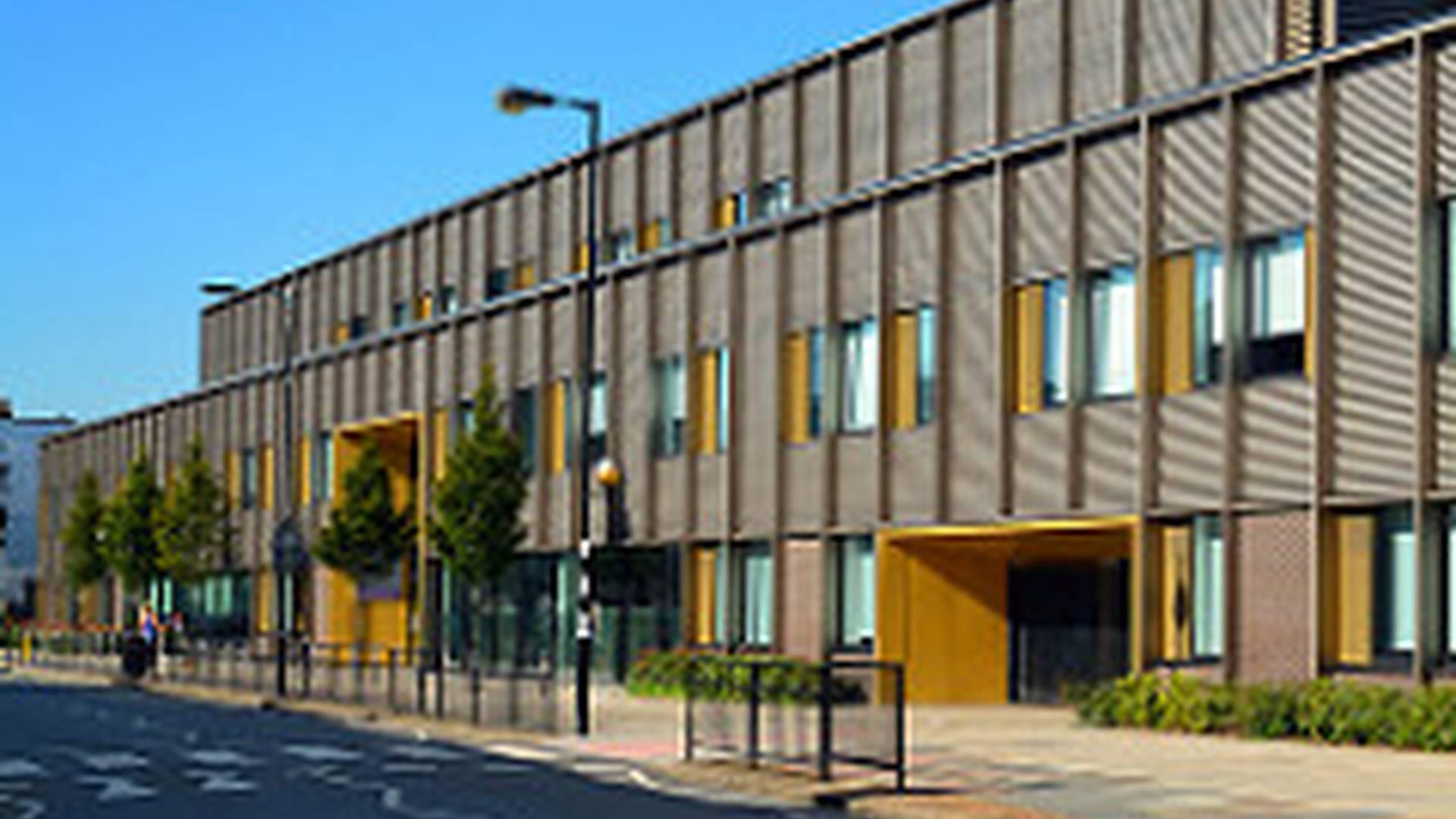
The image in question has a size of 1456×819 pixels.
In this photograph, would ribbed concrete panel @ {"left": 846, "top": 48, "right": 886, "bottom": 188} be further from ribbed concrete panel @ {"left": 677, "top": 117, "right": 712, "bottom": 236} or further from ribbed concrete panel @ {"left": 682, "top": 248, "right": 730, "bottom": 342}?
ribbed concrete panel @ {"left": 677, "top": 117, "right": 712, "bottom": 236}

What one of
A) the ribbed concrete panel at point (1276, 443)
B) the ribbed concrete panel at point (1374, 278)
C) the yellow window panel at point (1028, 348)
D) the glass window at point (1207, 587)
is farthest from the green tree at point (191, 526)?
the ribbed concrete panel at point (1374, 278)

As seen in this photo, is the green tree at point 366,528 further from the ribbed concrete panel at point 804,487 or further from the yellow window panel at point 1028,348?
the yellow window panel at point 1028,348

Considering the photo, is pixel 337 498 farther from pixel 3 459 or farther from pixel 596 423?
pixel 3 459

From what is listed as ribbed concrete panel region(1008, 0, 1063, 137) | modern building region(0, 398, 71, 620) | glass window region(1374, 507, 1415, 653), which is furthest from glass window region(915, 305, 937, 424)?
modern building region(0, 398, 71, 620)

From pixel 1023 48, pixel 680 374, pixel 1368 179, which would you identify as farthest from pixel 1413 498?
pixel 680 374

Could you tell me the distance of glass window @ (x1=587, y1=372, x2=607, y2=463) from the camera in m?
52.0

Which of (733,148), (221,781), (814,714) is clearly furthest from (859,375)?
(221,781)

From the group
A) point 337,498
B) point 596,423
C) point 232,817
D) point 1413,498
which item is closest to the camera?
point 232,817

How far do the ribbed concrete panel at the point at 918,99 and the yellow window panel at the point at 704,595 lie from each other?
847 centimetres

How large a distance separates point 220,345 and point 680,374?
1612 inches

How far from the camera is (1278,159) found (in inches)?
1299

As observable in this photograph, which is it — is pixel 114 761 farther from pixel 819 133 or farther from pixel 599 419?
pixel 599 419

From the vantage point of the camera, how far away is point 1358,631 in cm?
3153

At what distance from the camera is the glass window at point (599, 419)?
171 ft
